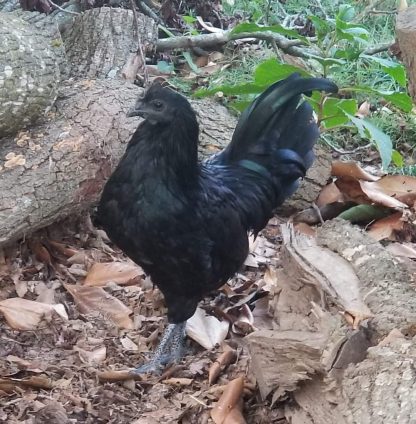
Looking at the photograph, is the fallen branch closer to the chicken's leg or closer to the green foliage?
the green foliage

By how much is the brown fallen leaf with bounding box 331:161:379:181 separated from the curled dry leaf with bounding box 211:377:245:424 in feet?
6.23

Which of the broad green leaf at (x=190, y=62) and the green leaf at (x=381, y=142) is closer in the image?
the green leaf at (x=381, y=142)

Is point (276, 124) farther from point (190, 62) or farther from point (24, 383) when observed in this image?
point (190, 62)

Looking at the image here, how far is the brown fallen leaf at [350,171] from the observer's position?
426 centimetres

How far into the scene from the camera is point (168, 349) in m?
3.28

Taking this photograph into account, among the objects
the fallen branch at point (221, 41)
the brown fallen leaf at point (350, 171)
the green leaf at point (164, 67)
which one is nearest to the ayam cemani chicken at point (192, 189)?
the brown fallen leaf at point (350, 171)

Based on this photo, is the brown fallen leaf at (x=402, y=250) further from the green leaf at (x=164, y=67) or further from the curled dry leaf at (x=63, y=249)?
the green leaf at (x=164, y=67)

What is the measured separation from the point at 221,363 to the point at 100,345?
567mm

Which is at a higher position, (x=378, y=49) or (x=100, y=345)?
(x=378, y=49)

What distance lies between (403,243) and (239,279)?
0.90 m

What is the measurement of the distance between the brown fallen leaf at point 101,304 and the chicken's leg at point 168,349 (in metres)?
0.23

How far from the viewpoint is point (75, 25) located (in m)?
4.76

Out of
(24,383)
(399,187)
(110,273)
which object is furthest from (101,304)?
(399,187)

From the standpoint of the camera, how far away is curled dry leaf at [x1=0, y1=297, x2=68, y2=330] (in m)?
3.26
